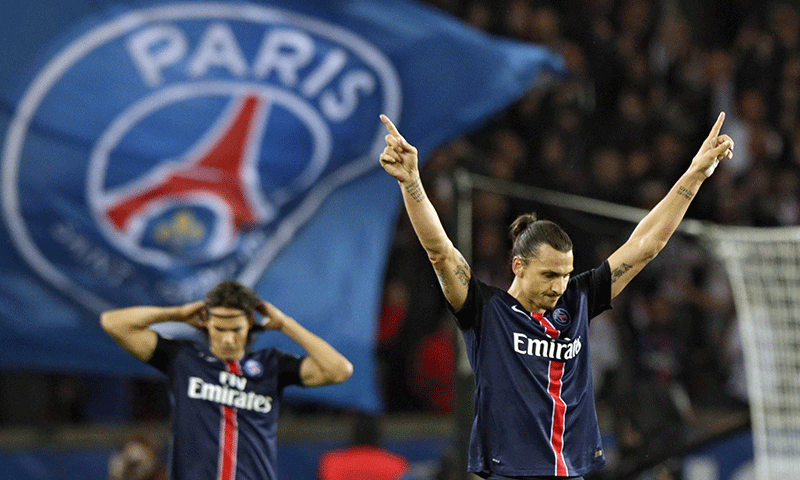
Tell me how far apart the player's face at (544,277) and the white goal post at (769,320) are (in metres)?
3.59

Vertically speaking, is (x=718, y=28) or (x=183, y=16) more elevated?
(x=718, y=28)

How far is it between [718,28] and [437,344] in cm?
666

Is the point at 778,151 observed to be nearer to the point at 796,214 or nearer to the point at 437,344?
the point at 796,214

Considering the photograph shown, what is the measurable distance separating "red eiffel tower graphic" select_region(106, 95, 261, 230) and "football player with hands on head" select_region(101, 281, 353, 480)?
238cm

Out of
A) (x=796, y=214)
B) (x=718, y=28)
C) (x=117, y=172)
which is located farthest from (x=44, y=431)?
(x=718, y=28)

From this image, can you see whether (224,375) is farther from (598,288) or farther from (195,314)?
(598,288)

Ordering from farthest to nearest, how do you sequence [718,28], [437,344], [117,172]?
1. [718,28]
2. [437,344]
3. [117,172]

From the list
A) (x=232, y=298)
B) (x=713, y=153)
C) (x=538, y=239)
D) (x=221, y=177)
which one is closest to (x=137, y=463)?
(x=232, y=298)

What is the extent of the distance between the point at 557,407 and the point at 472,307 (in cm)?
46

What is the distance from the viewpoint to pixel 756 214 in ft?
33.9

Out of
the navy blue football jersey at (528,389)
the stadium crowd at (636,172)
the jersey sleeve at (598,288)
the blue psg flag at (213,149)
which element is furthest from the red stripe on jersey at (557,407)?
the blue psg flag at (213,149)

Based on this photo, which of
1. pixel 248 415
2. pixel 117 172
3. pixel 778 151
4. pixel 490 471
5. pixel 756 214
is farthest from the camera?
pixel 778 151

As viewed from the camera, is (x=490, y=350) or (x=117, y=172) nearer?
(x=490, y=350)

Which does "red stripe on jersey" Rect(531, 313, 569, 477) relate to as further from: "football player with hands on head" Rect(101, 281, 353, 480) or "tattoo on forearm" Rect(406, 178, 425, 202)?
"football player with hands on head" Rect(101, 281, 353, 480)
